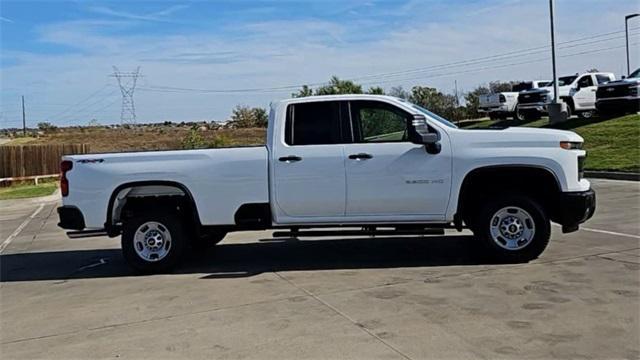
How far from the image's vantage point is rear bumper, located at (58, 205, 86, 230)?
27.0 ft

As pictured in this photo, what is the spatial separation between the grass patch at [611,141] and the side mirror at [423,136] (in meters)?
Answer: 8.83

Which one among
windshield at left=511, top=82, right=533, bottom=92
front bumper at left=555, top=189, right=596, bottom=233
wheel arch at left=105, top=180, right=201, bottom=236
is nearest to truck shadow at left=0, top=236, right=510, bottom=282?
wheel arch at left=105, top=180, right=201, bottom=236

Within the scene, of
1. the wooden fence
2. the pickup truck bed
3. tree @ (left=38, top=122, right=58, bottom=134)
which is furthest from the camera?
tree @ (left=38, top=122, right=58, bottom=134)

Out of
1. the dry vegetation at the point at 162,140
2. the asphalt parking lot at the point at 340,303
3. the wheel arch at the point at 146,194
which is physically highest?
the dry vegetation at the point at 162,140

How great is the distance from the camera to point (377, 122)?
8172mm

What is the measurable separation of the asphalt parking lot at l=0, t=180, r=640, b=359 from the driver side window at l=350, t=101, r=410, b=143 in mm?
1588

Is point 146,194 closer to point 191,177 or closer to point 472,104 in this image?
point 191,177

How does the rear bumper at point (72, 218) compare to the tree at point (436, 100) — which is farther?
the tree at point (436, 100)

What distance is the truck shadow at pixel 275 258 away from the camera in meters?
8.32

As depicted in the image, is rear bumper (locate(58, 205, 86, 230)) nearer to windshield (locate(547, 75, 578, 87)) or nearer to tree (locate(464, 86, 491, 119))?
windshield (locate(547, 75, 578, 87))

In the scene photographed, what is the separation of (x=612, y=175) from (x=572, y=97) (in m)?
15.2

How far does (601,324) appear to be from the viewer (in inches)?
214

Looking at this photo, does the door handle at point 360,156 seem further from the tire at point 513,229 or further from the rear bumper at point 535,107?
the rear bumper at point 535,107

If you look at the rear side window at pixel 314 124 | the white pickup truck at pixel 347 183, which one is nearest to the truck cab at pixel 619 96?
the white pickup truck at pixel 347 183
